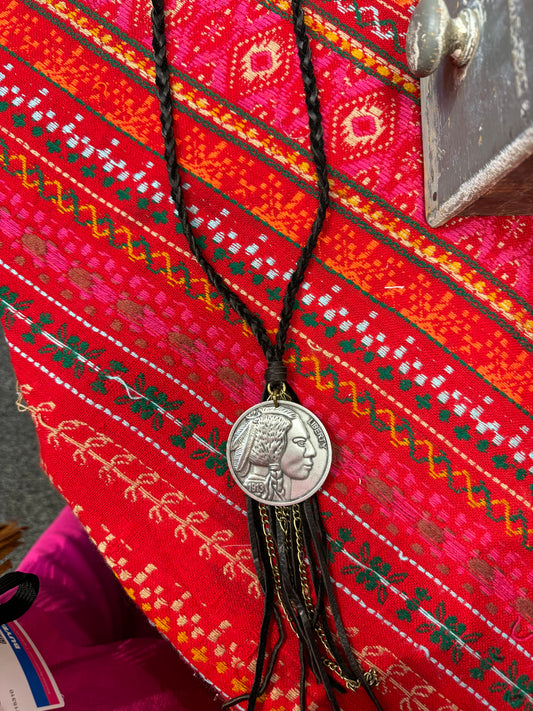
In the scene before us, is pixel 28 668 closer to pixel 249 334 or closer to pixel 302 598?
pixel 302 598

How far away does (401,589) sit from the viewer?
0.74m

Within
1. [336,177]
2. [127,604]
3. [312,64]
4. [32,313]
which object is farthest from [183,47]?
[127,604]

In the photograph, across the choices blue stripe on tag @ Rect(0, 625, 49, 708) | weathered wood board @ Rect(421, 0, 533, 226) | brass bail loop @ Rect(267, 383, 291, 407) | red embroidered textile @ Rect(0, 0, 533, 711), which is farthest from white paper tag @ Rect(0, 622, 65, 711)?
weathered wood board @ Rect(421, 0, 533, 226)

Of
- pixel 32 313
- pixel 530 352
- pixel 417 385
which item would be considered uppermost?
pixel 530 352

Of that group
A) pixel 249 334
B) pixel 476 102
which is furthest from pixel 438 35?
pixel 249 334

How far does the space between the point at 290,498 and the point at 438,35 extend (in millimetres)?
622

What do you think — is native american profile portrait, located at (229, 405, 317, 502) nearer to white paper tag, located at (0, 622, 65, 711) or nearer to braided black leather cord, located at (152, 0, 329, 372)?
braided black leather cord, located at (152, 0, 329, 372)

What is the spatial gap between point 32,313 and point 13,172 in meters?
0.22

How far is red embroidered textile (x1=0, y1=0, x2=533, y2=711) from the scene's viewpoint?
737 millimetres

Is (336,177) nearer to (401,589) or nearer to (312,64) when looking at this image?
(312,64)

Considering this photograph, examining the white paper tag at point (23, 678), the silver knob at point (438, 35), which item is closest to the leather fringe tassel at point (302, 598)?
the white paper tag at point (23, 678)

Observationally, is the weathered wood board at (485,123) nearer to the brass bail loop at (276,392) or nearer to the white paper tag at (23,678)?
the brass bail loop at (276,392)
